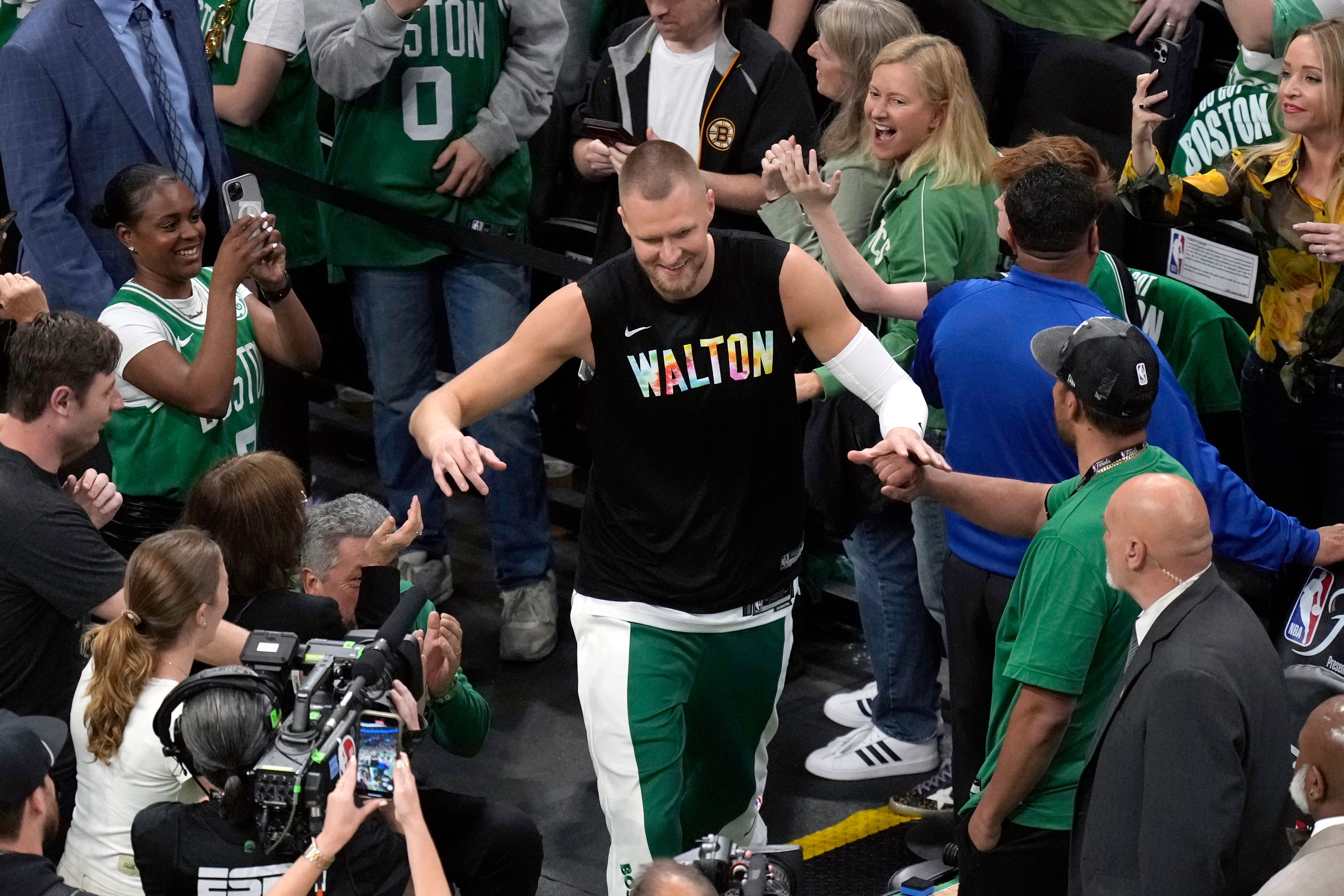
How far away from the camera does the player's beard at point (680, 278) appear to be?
391 cm

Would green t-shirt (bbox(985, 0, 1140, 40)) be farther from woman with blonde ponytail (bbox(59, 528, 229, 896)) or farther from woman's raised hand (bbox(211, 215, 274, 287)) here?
woman with blonde ponytail (bbox(59, 528, 229, 896))

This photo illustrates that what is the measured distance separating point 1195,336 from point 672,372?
201 cm

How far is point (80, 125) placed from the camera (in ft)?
17.9

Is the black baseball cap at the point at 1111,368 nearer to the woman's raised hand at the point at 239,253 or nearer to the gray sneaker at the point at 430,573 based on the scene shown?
the woman's raised hand at the point at 239,253

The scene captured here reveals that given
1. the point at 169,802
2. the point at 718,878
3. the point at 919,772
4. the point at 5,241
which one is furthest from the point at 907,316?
the point at 5,241

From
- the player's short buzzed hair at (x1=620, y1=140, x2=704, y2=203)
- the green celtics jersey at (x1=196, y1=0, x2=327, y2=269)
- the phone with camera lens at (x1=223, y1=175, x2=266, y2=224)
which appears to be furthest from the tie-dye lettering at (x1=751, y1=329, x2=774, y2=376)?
the green celtics jersey at (x1=196, y1=0, x2=327, y2=269)

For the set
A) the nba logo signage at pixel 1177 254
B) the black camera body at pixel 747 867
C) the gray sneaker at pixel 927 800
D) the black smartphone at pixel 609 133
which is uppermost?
the black smartphone at pixel 609 133

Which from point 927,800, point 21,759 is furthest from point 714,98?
point 21,759

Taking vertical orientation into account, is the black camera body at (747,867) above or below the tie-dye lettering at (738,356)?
below

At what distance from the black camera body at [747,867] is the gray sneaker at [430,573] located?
338 centimetres

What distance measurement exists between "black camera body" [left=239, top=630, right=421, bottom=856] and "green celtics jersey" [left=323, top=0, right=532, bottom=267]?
2.95 meters

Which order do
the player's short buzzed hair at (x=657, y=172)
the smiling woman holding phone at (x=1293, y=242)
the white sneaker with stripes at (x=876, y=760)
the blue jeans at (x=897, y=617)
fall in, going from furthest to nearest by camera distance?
1. the white sneaker with stripes at (x=876, y=760)
2. the blue jeans at (x=897, y=617)
3. the smiling woman holding phone at (x=1293, y=242)
4. the player's short buzzed hair at (x=657, y=172)

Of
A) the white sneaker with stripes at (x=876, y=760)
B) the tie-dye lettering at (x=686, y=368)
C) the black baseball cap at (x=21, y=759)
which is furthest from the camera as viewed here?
the white sneaker with stripes at (x=876, y=760)

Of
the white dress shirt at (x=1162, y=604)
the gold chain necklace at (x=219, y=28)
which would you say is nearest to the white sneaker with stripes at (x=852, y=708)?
the white dress shirt at (x=1162, y=604)
